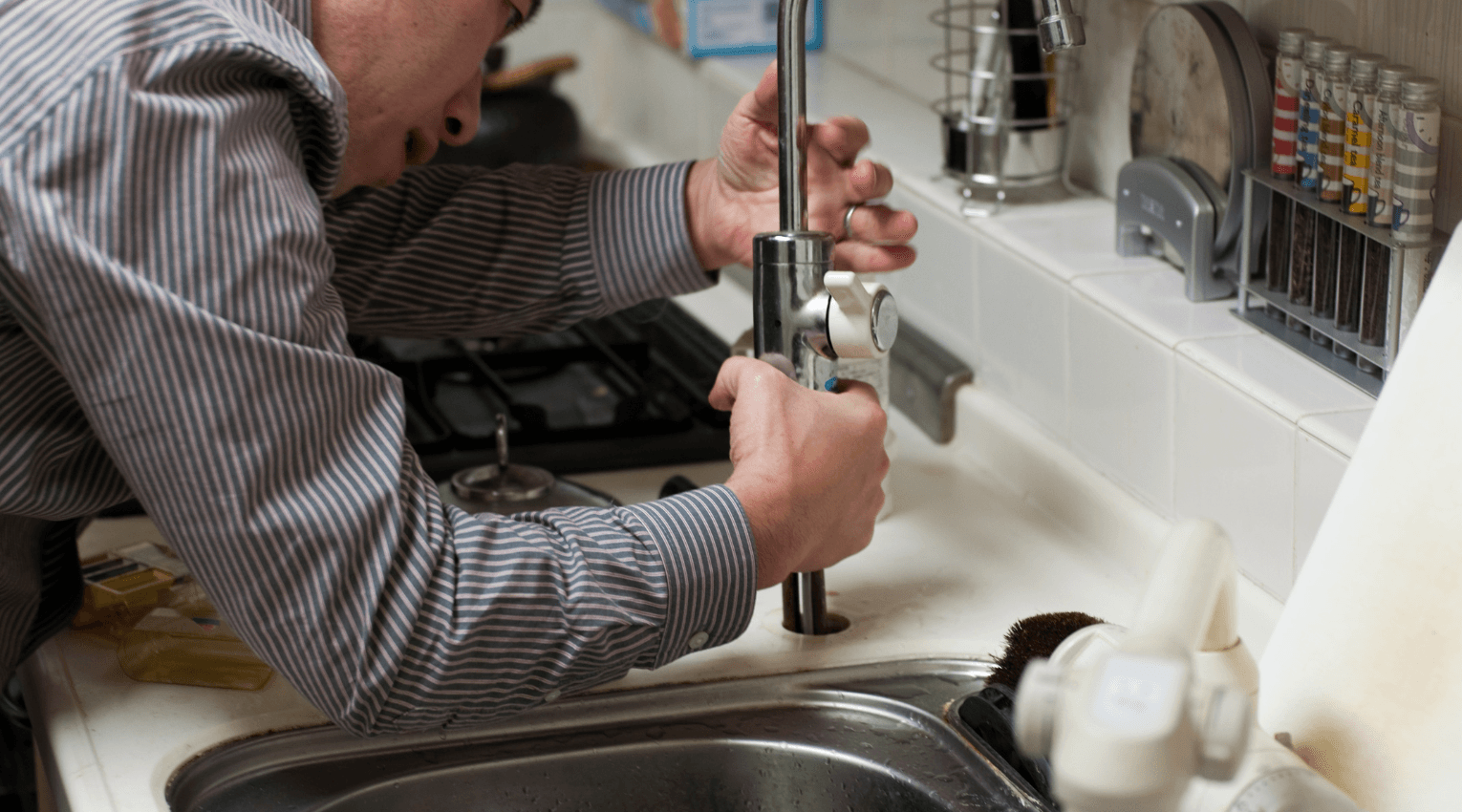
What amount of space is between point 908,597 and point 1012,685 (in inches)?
6.7

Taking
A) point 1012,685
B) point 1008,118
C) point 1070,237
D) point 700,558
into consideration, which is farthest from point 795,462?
point 1008,118

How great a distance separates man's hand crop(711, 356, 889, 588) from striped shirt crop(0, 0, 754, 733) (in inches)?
0.7

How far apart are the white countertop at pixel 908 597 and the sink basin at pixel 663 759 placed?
0.02m

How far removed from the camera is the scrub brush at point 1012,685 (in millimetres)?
844

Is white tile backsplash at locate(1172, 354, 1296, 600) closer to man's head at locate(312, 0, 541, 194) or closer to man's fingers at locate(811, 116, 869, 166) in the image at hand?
man's fingers at locate(811, 116, 869, 166)

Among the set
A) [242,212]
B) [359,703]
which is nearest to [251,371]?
[242,212]

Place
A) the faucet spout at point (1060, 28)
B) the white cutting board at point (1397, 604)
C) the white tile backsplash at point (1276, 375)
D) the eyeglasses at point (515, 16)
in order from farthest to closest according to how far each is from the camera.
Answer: the eyeglasses at point (515, 16)
the white tile backsplash at point (1276, 375)
the faucet spout at point (1060, 28)
the white cutting board at point (1397, 604)

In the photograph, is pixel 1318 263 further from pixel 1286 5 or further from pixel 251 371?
pixel 251 371

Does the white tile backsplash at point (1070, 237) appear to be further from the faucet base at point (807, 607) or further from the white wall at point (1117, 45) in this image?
the faucet base at point (807, 607)

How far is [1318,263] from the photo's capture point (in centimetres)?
94

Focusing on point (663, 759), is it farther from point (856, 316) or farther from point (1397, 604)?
point (1397, 604)

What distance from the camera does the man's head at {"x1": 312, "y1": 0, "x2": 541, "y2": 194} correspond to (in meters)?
0.89

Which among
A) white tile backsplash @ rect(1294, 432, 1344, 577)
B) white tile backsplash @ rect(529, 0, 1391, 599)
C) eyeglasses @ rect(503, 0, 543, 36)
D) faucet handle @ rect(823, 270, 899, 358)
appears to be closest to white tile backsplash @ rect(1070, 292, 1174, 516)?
white tile backsplash @ rect(529, 0, 1391, 599)

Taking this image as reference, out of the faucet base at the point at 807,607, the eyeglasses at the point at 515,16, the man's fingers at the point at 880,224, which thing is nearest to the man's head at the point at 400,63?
the eyeglasses at the point at 515,16
